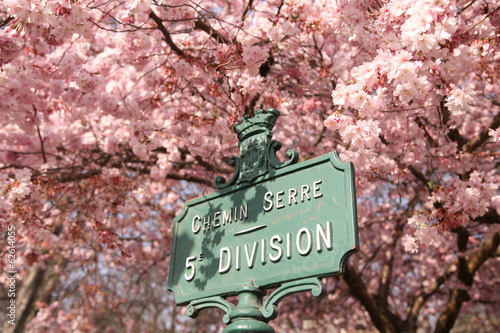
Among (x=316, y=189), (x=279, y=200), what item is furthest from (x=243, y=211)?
(x=316, y=189)

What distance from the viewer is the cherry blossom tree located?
2570mm

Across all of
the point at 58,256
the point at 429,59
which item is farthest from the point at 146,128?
the point at 58,256

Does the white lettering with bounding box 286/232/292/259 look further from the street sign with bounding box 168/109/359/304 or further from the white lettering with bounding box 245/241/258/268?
the white lettering with bounding box 245/241/258/268

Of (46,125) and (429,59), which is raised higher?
(46,125)

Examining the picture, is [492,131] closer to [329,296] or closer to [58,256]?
[329,296]

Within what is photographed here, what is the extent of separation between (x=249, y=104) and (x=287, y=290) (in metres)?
2.91

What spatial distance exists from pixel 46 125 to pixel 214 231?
4.29 meters

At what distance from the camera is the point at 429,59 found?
2.36 metres

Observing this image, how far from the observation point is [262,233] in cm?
198

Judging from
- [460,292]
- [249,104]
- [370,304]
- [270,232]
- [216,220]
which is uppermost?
[249,104]

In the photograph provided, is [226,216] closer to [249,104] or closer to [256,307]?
[256,307]

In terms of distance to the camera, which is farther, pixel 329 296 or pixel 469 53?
pixel 329 296

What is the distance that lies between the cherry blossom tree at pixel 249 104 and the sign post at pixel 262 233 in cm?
54

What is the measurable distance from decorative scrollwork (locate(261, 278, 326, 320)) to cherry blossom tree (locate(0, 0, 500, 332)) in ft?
3.31
